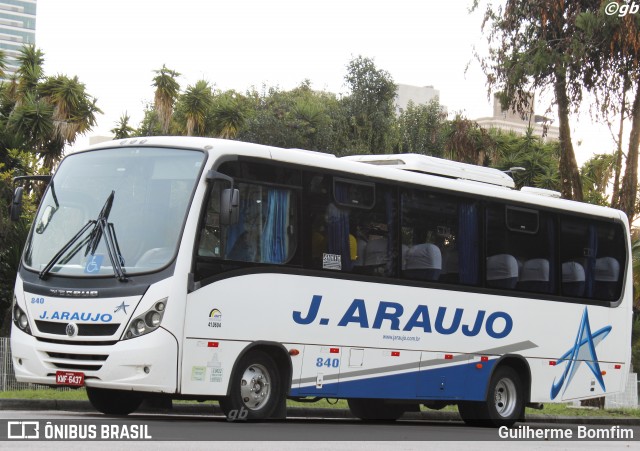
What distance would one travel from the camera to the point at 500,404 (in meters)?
18.2

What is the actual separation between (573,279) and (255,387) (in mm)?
7262

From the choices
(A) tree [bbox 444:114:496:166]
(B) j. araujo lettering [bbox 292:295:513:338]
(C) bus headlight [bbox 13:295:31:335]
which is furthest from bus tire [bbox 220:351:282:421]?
(A) tree [bbox 444:114:496:166]

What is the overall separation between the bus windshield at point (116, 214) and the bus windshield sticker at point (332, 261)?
2.22 m

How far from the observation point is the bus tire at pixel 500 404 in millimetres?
17875

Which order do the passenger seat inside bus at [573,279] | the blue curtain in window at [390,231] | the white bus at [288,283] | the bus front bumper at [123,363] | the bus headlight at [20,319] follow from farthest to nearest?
the passenger seat inside bus at [573,279] < the blue curtain in window at [390,231] < the bus headlight at [20,319] < the white bus at [288,283] < the bus front bumper at [123,363]

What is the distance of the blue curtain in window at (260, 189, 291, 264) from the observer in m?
14.3

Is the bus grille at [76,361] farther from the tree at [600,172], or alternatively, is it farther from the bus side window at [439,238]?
the tree at [600,172]

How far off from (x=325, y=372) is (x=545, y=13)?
15.8 meters

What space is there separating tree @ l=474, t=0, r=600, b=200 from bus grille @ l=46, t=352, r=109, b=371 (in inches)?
681

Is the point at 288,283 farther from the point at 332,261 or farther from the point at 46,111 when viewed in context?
the point at 46,111

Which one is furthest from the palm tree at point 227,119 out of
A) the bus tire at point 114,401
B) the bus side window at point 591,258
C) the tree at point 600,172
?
the bus tire at point 114,401

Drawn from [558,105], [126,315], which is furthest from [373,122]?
[126,315]

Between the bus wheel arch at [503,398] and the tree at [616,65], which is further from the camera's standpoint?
the tree at [616,65]

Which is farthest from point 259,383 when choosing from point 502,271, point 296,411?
point 296,411
